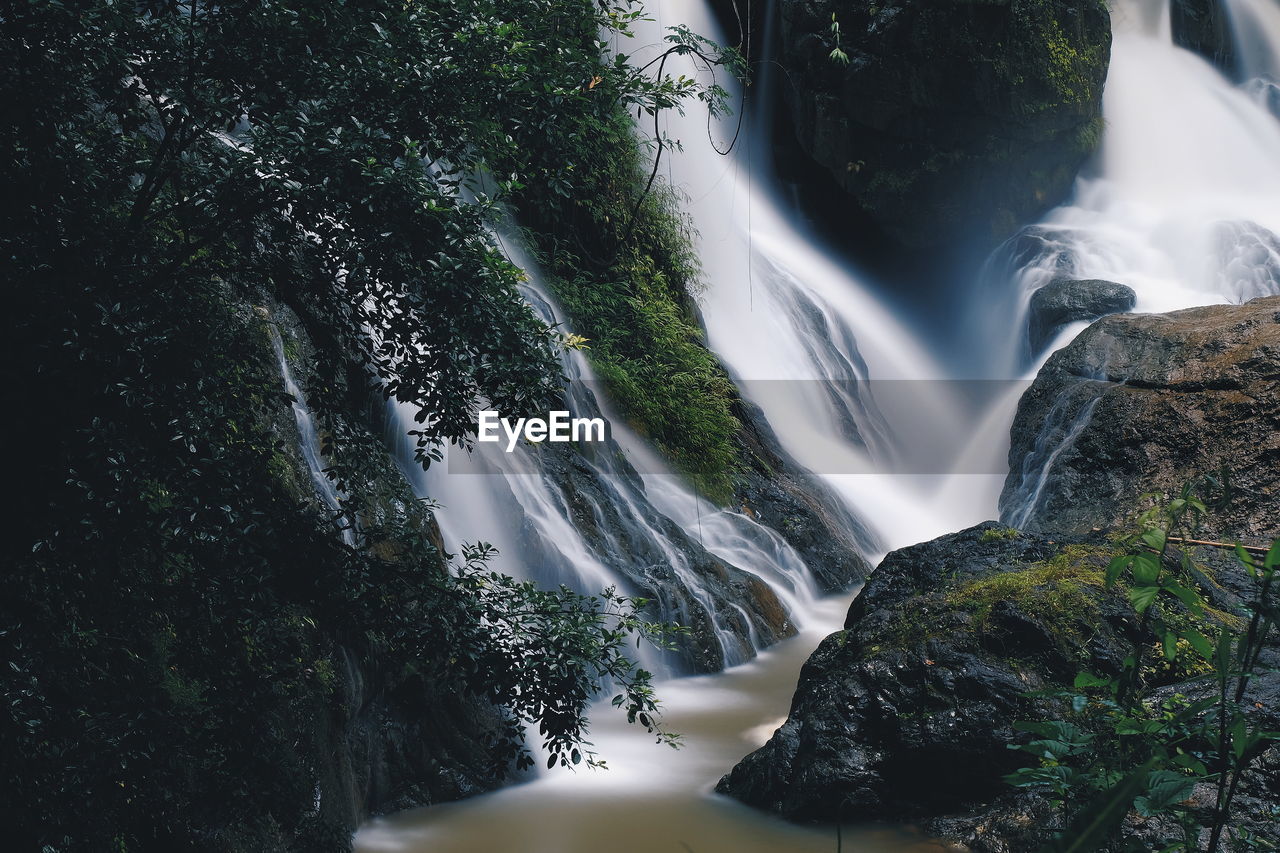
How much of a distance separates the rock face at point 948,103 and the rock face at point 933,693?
1169 cm

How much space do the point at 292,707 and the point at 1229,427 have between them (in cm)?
706

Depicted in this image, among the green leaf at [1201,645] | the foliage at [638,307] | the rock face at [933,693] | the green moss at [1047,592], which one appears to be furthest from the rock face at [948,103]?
the green leaf at [1201,645]

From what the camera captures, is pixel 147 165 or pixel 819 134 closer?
pixel 147 165

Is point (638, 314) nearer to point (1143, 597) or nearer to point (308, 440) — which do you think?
point (308, 440)

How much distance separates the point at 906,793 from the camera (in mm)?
4523

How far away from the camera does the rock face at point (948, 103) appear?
15.2m

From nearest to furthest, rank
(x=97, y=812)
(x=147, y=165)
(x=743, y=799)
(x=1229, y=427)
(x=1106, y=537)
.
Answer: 1. (x=97, y=812)
2. (x=147, y=165)
3. (x=743, y=799)
4. (x=1106, y=537)
5. (x=1229, y=427)

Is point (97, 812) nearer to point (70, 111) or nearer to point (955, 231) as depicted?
point (70, 111)

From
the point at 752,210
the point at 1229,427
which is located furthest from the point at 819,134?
the point at 1229,427

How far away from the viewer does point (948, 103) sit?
51.8 ft

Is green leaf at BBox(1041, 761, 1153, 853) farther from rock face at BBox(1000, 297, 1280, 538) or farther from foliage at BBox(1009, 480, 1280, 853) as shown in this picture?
rock face at BBox(1000, 297, 1280, 538)

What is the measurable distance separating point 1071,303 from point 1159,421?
21.1ft

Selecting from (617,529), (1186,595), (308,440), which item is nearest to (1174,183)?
(617,529)

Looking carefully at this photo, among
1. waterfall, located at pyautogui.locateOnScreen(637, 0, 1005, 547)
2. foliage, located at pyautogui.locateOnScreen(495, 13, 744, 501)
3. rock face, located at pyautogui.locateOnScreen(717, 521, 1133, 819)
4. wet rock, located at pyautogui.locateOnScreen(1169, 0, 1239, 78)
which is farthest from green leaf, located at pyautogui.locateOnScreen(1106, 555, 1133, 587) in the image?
wet rock, located at pyautogui.locateOnScreen(1169, 0, 1239, 78)
